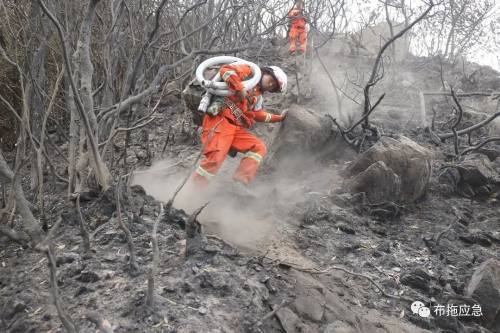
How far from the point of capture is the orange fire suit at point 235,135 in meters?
4.41

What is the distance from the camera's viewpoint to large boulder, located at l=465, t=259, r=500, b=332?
292 centimetres

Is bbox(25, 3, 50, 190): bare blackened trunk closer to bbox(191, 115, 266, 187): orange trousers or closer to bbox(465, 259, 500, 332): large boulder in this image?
bbox(191, 115, 266, 187): orange trousers

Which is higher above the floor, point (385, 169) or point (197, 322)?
point (385, 169)

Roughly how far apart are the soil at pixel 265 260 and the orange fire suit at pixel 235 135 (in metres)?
0.23

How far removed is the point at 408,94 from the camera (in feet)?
29.6

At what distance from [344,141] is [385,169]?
4.14 ft

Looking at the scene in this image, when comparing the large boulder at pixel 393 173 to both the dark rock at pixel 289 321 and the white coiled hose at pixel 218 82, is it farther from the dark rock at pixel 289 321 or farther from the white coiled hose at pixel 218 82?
the dark rock at pixel 289 321

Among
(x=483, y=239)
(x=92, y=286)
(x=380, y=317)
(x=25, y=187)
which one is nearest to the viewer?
(x=92, y=286)

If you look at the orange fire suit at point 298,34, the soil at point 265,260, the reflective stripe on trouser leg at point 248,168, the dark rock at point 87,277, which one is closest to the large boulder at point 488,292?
the soil at point 265,260

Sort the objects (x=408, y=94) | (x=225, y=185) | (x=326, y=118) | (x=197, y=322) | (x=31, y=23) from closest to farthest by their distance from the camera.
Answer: (x=197, y=322), (x=31, y=23), (x=225, y=185), (x=326, y=118), (x=408, y=94)

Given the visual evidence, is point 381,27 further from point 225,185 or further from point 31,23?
point 31,23

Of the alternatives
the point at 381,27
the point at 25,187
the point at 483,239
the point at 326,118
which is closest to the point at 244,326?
the point at 483,239

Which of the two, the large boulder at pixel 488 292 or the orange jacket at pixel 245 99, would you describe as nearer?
the large boulder at pixel 488 292

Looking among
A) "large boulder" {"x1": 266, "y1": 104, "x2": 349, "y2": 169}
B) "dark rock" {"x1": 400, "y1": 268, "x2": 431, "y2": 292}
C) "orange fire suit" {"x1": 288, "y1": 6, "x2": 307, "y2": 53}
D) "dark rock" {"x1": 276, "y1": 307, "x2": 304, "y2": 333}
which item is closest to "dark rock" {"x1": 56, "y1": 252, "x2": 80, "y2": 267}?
"dark rock" {"x1": 276, "y1": 307, "x2": 304, "y2": 333}
